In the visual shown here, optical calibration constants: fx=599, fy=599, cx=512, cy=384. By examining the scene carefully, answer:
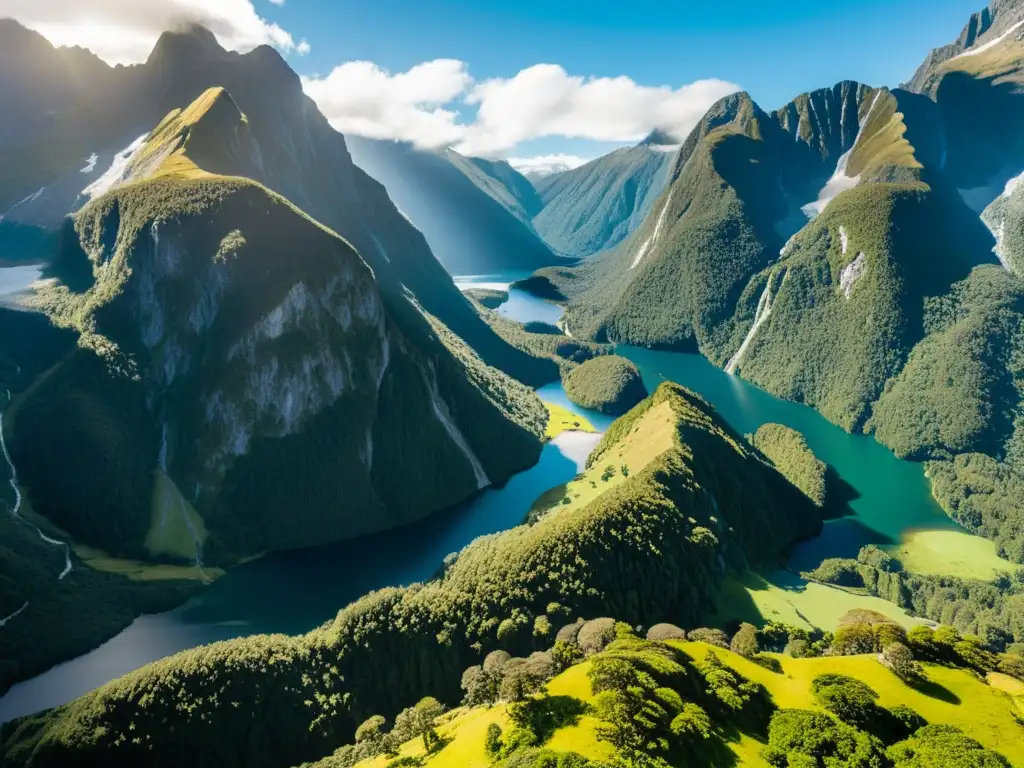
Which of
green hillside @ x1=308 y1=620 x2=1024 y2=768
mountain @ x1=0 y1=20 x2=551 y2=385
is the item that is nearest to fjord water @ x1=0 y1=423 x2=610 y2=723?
green hillside @ x1=308 y1=620 x2=1024 y2=768

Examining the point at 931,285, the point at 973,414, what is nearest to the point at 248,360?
the point at 973,414

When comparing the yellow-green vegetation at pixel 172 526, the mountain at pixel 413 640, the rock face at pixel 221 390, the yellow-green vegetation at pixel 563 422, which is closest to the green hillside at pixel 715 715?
the mountain at pixel 413 640

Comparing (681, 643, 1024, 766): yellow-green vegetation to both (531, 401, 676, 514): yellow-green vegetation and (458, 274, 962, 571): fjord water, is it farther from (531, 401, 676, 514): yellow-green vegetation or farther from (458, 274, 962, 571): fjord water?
(458, 274, 962, 571): fjord water

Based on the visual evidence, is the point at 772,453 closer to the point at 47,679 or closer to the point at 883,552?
the point at 883,552

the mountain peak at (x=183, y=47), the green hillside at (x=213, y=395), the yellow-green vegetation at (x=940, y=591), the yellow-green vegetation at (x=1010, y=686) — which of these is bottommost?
the yellow-green vegetation at (x=940, y=591)

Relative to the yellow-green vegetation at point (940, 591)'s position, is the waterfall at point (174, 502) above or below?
above

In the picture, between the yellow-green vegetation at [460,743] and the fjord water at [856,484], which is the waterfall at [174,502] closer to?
the yellow-green vegetation at [460,743]
